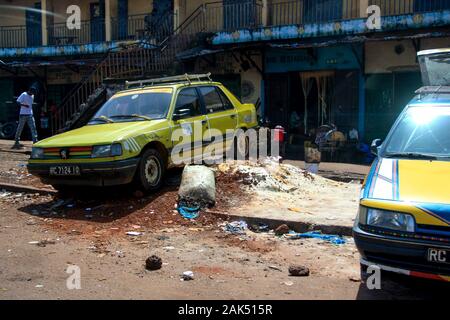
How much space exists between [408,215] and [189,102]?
5227 mm

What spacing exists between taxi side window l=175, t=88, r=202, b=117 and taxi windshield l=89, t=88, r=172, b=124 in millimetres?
188

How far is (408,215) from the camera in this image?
3488 millimetres

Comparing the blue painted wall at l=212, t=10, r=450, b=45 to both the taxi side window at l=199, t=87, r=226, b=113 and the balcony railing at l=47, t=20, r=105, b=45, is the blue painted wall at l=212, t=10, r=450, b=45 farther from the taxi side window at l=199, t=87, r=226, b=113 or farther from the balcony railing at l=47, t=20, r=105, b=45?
the balcony railing at l=47, t=20, r=105, b=45

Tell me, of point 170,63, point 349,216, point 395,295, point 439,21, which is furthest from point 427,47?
point 395,295

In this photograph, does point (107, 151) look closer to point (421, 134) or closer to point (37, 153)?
point (37, 153)

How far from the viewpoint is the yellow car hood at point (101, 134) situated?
6.74 metres

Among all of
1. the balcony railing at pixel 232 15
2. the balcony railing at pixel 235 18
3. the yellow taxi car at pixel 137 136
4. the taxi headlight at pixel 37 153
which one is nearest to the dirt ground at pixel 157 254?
the yellow taxi car at pixel 137 136

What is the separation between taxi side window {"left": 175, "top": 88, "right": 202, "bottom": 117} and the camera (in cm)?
794

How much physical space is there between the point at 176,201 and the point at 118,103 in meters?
2.26

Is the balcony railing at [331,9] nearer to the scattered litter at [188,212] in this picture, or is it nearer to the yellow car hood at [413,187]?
A: the scattered litter at [188,212]

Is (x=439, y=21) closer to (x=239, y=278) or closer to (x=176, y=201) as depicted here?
(x=176, y=201)

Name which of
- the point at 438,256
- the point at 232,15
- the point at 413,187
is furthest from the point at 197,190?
the point at 232,15

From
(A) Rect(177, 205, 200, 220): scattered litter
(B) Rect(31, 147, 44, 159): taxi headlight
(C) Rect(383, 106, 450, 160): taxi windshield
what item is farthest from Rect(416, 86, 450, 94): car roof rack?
(B) Rect(31, 147, 44, 159): taxi headlight

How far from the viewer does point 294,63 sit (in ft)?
52.8
